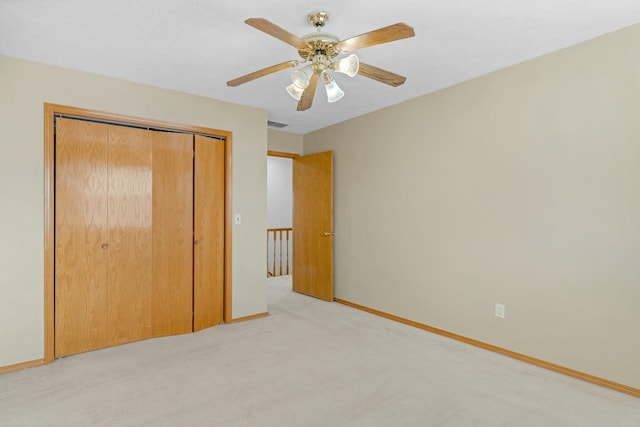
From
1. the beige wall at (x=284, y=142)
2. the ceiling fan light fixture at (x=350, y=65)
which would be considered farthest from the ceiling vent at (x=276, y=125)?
the ceiling fan light fixture at (x=350, y=65)

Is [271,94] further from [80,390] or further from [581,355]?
[581,355]

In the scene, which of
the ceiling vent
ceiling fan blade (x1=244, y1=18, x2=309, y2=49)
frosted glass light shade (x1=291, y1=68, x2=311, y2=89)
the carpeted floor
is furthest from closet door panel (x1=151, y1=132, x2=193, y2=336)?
ceiling fan blade (x1=244, y1=18, x2=309, y2=49)

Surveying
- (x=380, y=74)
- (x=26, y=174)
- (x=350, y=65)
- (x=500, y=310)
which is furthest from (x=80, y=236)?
(x=500, y=310)

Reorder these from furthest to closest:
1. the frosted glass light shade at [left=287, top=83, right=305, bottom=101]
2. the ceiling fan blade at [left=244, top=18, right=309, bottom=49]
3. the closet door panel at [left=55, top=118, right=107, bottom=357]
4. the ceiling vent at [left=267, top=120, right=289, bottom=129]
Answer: the ceiling vent at [left=267, top=120, right=289, bottom=129], the closet door panel at [left=55, top=118, right=107, bottom=357], the frosted glass light shade at [left=287, top=83, right=305, bottom=101], the ceiling fan blade at [left=244, top=18, right=309, bottom=49]

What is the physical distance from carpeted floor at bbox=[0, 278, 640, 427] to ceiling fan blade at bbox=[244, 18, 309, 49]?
2.12 meters

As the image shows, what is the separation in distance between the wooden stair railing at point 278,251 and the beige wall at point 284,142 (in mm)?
2096

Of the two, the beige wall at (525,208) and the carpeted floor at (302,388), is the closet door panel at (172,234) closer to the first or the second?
the carpeted floor at (302,388)

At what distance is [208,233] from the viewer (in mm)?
3691

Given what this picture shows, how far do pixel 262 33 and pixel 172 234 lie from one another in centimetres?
209

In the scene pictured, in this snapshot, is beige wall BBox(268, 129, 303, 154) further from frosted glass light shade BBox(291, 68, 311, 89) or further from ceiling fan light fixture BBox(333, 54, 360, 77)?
ceiling fan light fixture BBox(333, 54, 360, 77)

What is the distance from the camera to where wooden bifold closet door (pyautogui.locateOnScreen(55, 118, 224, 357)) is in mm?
2936

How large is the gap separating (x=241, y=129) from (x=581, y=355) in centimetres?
362

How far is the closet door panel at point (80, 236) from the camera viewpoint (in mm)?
2893

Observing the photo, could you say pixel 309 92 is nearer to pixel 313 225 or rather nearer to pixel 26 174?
pixel 26 174
